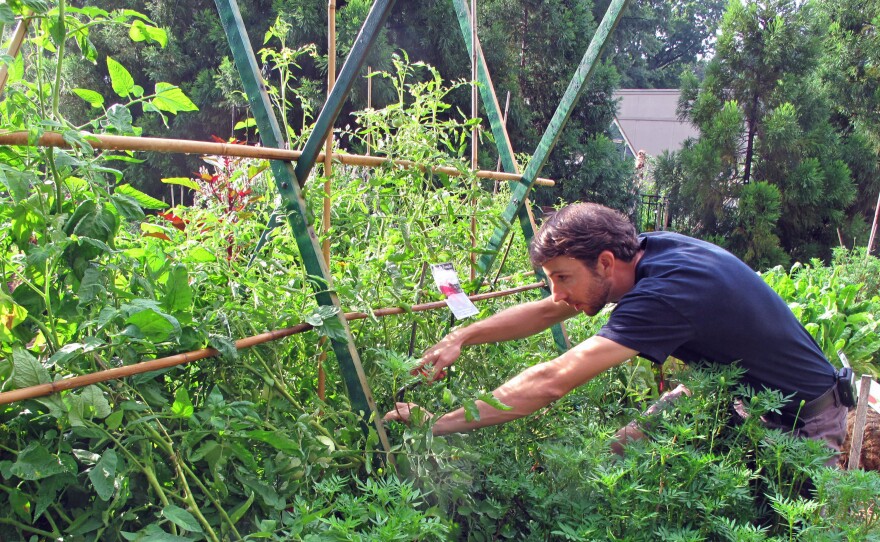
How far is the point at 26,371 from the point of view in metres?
1.09

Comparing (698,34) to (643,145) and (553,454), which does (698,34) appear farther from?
(553,454)

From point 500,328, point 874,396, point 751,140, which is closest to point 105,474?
point 500,328

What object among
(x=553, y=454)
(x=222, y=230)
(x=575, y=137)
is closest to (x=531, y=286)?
(x=553, y=454)

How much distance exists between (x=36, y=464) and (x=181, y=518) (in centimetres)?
23

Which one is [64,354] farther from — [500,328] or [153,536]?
[500,328]

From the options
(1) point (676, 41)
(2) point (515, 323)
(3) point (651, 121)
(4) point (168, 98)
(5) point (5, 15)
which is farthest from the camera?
(1) point (676, 41)

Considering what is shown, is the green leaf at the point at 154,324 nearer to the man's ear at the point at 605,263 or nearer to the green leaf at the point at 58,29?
the green leaf at the point at 58,29

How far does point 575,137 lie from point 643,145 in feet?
38.9

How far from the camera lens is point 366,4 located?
7496mm

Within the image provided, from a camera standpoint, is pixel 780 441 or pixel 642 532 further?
pixel 780 441

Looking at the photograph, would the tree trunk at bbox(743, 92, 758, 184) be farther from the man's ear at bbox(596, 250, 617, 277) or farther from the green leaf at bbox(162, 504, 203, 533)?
the green leaf at bbox(162, 504, 203, 533)

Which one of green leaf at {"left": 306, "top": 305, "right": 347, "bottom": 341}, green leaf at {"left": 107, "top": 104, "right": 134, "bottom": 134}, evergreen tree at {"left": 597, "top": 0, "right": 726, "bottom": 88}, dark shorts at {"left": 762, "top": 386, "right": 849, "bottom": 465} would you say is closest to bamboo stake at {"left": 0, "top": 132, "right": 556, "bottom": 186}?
green leaf at {"left": 107, "top": 104, "right": 134, "bottom": 134}

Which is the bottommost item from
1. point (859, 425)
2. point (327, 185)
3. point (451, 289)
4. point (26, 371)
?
point (859, 425)

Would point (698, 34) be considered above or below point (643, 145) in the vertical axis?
above
